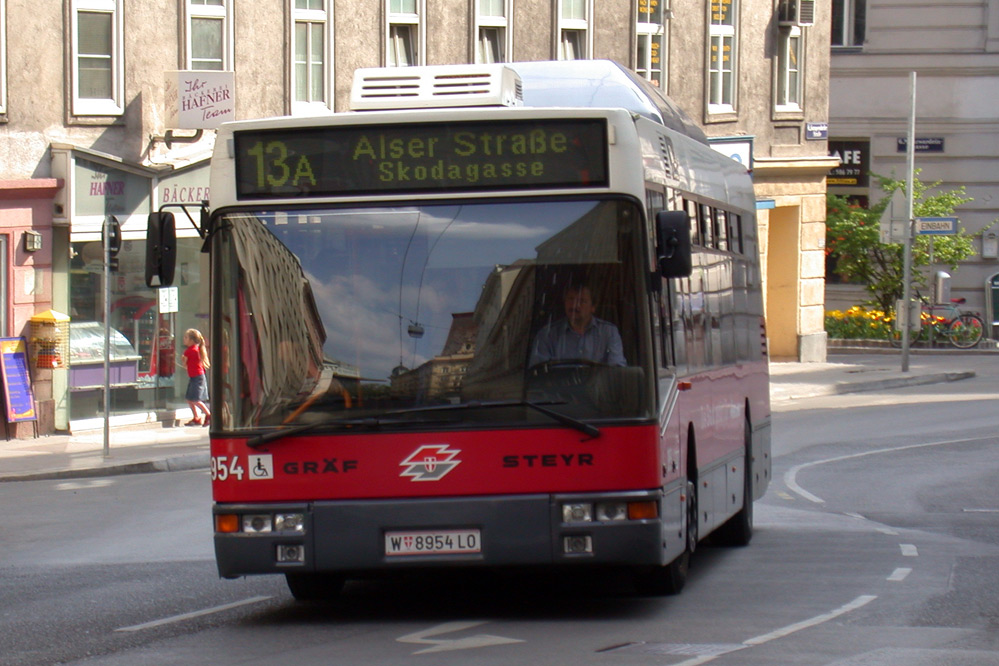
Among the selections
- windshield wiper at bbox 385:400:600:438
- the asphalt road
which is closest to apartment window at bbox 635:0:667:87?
the asphalt road

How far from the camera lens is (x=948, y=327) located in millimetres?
40438

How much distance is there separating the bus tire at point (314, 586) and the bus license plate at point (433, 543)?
1.15 meters

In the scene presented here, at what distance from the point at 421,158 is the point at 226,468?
183cm

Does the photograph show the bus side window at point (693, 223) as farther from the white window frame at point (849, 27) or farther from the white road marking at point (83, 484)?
the white window frame at point (849, 27)

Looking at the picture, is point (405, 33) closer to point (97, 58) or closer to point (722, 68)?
point (97, 58)

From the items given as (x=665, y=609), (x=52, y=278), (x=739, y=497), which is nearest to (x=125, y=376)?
(x=52, y=278)

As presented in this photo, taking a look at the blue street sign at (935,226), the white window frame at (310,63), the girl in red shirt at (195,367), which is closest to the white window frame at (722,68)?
the blue street sign at (935,226)

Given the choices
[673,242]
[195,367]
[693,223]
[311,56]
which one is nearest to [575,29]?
[311,56]

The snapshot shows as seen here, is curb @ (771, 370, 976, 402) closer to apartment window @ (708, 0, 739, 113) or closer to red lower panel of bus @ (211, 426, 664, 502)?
apartment window @ (708, 0, 739, 113)

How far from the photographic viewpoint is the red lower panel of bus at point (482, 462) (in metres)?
8.20

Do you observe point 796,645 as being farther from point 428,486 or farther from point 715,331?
point 715,331

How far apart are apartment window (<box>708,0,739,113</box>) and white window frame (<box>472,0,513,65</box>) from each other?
19.4 ft

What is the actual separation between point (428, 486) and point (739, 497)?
165 inches

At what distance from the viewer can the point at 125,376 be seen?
24.9m
